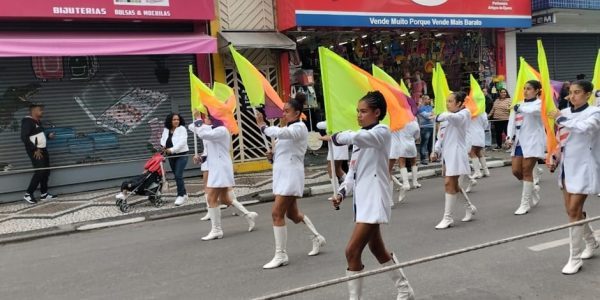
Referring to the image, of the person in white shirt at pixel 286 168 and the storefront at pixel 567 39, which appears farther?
the storefront at pixel 567 39

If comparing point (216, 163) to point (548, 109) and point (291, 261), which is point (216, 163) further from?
point (548, 109)

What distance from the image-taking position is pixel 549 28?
17.1 meters

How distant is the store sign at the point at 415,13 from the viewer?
12805 millimetres

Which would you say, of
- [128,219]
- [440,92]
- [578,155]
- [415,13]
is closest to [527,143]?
[440,92]

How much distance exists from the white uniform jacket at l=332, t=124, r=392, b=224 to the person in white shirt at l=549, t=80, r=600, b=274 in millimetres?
1994

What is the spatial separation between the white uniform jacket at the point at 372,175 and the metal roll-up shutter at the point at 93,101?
8.81m

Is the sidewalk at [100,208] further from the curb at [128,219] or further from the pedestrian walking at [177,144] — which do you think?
the pedestrian walking at [177,144]

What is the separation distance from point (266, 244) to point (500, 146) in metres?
10.8

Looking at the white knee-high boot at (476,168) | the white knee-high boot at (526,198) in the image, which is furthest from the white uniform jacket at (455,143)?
the white knee-high boot at (476,168)

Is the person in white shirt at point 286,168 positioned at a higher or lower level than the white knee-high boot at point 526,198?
higher

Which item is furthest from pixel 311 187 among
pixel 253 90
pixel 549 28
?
pixel 549 28

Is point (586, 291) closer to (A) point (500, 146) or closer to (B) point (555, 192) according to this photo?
(B) point (555, 192)

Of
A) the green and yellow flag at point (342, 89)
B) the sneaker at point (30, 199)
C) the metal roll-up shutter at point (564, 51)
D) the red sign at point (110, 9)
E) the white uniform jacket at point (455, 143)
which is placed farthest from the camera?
the metal roll-up shutter at point (564, 51)

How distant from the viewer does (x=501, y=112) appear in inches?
592
